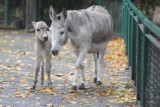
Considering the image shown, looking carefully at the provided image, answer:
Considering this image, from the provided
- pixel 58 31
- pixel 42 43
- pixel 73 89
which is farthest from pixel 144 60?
pixel 42 43

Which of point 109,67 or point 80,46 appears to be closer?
point 80,46

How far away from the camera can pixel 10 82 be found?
10227mm

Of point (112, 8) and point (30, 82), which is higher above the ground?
point (112, 8)

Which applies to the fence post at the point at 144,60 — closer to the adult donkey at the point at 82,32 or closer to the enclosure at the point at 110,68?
the enclosure at the point at 110,68

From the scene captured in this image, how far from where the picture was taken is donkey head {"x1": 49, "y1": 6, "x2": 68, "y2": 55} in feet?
27.4

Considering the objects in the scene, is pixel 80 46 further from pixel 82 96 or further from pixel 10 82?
pixel 10 82

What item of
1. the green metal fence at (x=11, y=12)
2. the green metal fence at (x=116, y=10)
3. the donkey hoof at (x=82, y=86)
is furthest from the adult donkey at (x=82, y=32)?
the green metal fence at (x=11, y=12)

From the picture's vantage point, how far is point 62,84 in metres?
10.1

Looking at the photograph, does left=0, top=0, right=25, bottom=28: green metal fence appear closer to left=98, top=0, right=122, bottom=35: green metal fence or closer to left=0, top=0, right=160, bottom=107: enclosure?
left=0, top=0, right=160, bottom=107: enclosure

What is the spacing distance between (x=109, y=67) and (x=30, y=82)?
9.98 feet

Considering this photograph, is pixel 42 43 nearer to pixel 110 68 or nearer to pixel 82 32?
pixel 82 32

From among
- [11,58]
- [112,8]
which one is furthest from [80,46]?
[112,8]

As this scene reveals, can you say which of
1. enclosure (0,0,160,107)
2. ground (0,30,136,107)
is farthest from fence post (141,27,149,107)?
ground (0,30,136,107)

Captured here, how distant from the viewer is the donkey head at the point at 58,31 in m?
8.35
